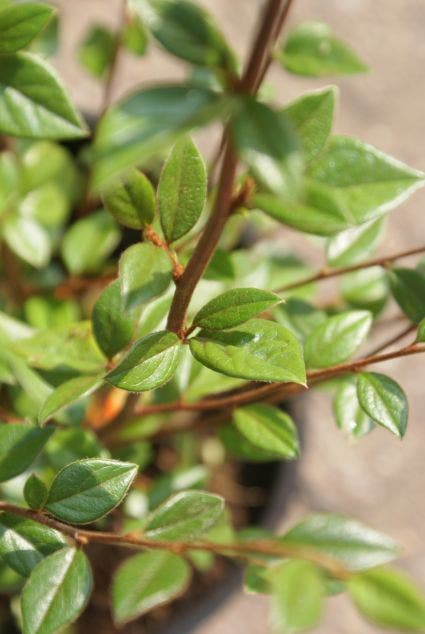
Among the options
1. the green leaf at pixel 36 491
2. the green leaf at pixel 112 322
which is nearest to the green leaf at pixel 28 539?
the green leaf at pixel 36 491

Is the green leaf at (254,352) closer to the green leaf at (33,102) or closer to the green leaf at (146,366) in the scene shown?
the green leaf at (146,366)

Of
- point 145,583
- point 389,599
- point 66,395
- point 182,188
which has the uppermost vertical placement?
point 182,188

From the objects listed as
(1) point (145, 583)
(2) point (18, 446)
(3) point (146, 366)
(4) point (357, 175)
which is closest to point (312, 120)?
(4) point (357, 175)

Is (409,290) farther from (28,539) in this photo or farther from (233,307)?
(28,539)

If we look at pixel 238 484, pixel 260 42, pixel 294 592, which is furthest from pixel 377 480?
pixel 260 42

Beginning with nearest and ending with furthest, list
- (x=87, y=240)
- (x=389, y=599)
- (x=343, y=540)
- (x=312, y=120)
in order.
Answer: (x=312, y=120) → (x=389, y=599) → (x=343, y=540) → (x=87, y=240)

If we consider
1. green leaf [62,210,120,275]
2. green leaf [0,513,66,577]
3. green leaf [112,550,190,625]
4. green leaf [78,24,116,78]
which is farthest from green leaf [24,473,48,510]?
green leaf [78,24,116,78]

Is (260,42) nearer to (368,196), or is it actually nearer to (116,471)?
(368,196)
